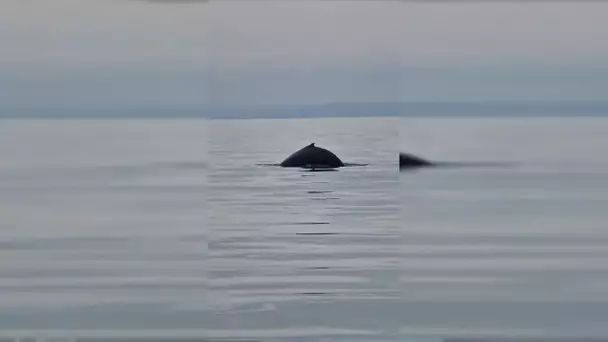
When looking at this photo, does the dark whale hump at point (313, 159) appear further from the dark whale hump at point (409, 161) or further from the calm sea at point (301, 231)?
the dark whale hump at point (409, 161)

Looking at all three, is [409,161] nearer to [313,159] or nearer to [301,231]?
[301,231]

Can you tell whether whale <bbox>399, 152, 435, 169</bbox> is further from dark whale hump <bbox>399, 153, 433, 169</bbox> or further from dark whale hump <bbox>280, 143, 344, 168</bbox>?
dark whale hump <bbox>280, 143, 344, 168</bbox>

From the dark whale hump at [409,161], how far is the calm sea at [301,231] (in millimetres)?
52

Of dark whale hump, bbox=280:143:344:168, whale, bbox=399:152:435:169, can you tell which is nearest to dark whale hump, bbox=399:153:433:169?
whale, bbox=399:152:435:169

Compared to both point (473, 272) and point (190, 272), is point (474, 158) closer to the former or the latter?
point (473, 272)

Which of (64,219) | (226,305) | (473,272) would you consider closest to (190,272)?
(226,305)

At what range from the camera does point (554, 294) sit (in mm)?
3637

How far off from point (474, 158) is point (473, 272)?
0.48m

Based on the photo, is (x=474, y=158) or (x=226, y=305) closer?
(x=226, y=305)

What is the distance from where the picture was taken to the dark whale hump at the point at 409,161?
373 centimetres

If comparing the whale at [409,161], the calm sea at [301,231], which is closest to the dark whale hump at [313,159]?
the calm sea at [301,231]

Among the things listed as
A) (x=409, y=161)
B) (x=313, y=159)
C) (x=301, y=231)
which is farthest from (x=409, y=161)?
(x=313, y=159)

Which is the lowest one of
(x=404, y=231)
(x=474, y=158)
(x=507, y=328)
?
(x=507, y=328)

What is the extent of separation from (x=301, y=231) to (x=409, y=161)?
48cm
